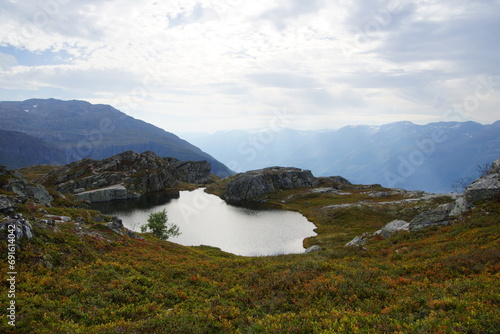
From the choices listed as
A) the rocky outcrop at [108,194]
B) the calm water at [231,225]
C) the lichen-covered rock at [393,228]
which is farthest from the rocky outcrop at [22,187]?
the lichen-covered rock at [393,228]

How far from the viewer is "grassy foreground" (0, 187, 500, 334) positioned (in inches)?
536

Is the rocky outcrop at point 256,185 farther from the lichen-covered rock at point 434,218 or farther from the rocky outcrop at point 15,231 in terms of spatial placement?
the rocky outcrop at point 15,231

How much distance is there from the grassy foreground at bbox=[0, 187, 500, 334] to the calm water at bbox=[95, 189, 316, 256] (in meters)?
44.8

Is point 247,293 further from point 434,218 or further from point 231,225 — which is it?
point 231,225

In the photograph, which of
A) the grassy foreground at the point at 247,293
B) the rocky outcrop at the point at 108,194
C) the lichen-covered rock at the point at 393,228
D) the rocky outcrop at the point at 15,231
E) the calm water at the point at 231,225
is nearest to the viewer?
the grassy foreground at the point at 247,293

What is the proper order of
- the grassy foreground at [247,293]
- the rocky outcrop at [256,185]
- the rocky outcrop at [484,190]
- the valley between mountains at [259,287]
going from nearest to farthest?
the grassy foreground at [247,293] → the valley between mountains at [259,287] → the rocky outcrop at [484,190] → the rocky outcrop at [256,185]

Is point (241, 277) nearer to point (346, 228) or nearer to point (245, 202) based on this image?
point (346, 228)

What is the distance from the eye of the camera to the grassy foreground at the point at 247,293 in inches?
536

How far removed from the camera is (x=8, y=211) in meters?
30.2

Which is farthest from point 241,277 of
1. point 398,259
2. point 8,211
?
point 8,211

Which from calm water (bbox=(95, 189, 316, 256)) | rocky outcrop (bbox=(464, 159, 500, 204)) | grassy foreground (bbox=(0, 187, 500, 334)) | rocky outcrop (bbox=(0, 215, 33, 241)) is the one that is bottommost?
calm water (bbox=(95, 189, 316, 256))

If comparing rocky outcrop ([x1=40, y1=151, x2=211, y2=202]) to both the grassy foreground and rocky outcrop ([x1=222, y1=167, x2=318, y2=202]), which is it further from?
the grassy foreground

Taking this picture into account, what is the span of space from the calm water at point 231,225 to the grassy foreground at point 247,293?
44.8 meters

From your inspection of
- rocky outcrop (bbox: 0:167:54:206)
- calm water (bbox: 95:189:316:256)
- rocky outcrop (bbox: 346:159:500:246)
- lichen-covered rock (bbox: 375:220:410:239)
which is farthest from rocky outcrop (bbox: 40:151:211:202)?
lichen-covered rock (bbox: 375:220:410:239)
